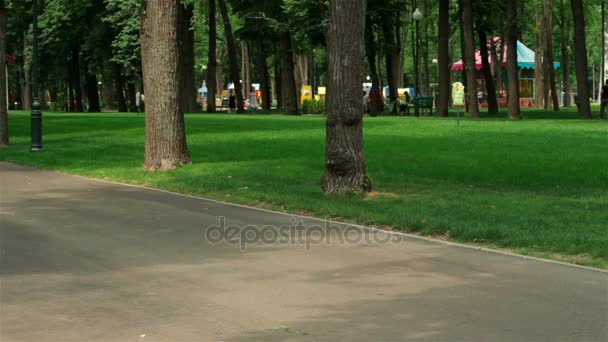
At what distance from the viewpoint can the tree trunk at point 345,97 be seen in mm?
15461

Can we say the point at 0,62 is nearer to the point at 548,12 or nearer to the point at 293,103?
the point at 293,103

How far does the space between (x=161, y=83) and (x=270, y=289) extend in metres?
12.5

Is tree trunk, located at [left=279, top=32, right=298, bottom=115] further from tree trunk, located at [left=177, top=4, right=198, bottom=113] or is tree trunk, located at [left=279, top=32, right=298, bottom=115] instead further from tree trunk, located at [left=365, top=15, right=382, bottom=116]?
tree trunk, located at [left=177, top=4, right=198, bottom=113]

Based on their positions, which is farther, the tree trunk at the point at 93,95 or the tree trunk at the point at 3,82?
the tree trunk at the point at 93,95

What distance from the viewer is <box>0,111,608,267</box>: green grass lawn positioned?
11688 millimetres

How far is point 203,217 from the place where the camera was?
43.2ft

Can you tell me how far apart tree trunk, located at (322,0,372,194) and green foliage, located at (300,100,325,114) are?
37226 millimetres

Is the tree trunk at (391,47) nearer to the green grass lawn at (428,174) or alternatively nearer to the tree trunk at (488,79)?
the tree trunk at (488,79)

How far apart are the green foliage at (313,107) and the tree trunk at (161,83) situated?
106 ft

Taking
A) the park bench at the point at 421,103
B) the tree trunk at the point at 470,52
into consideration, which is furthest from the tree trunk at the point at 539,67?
the tree trunk at the point at 470,52

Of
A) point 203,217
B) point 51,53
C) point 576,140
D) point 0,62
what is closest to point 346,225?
point 203,217

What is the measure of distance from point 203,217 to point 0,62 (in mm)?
17672

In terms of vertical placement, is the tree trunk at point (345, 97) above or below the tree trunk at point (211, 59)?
below

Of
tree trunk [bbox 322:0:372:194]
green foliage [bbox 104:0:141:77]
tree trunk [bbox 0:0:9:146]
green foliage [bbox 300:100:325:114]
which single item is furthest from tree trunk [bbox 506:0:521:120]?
tree trunk [bbox 322:0:372:194]
